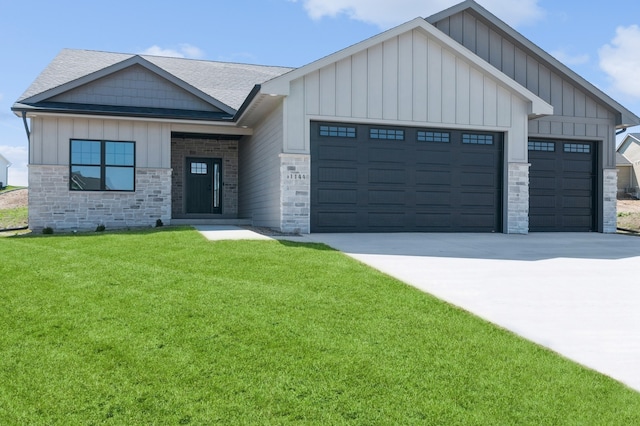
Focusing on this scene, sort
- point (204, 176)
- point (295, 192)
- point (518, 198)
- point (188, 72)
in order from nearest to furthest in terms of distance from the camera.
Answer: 1. point (295, 192)
2. point (518, 198)
3. point (204, 176)
4. point (188, 72)

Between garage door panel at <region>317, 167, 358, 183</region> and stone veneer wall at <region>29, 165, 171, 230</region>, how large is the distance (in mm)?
5524

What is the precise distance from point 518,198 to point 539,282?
27.4ft

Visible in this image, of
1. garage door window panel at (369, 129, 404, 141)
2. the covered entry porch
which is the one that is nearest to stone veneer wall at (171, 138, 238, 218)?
the covered entry porch

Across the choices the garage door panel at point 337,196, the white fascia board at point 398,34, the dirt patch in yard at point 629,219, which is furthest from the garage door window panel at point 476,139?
the dirt patch in yard at point 629,219

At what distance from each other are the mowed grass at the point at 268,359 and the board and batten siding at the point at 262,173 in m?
7.32

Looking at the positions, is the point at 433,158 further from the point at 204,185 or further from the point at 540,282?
the point at 204,185

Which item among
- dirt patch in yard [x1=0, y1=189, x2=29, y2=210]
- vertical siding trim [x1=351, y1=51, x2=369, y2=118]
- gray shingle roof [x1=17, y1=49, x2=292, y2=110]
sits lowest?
dirt patch in yard [x1=0, y1=189, x2=29, y2=210]

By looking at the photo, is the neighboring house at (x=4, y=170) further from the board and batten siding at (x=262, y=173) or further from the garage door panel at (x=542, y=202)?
the garage door panel at (x=542, y=202)

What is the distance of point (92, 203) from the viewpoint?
16.3 meters

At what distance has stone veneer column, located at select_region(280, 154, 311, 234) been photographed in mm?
13477

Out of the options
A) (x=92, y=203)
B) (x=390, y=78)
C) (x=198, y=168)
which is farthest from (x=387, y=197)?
(x=92, y=203)

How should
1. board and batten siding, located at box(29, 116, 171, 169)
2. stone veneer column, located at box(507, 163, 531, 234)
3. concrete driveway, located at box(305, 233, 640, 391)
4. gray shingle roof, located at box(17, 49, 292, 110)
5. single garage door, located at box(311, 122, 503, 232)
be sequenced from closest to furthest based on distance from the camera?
concrete driveway, located at box(305, 233, 640, 391), single garage door, located at box(311, 122, 503, 232), stone veneer column, located at box(507, 163, 531, 234), board and batten siding, located at box(29, 116, 171, 169), gray shingle roof, located at box(17, 49, 292, 110)

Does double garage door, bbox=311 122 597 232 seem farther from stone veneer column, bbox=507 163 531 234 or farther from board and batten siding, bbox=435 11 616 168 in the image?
board and batten siding, bbox=435 11 616 168

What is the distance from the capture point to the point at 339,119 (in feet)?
45.4
